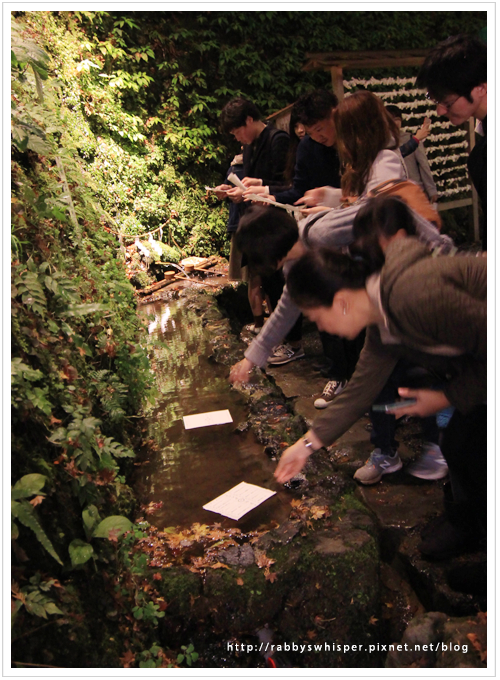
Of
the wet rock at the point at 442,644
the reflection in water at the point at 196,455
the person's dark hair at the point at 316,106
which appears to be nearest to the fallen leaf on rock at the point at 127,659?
the reflection in water at the point at 196,455

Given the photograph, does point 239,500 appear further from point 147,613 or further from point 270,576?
point 147,613

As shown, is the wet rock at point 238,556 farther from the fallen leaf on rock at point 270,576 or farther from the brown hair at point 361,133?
the brown hair at point 361,133

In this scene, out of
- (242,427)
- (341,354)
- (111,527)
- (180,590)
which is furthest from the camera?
(341,354)

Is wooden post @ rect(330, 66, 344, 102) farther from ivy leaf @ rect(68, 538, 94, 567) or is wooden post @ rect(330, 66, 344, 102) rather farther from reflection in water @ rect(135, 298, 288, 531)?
ivy leaf @ rect(68, 538, 94, 567)

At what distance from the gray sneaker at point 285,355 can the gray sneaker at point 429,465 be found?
1.98m

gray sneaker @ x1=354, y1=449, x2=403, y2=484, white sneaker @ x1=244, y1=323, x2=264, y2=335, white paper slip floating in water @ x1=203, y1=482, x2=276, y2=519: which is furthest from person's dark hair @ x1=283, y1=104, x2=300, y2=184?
white paper slip floating in water @ x1=203, y1=482, x2=276, y2=519

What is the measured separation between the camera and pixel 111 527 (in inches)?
75.8

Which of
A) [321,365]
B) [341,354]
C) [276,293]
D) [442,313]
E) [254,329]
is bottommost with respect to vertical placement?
[321,365]

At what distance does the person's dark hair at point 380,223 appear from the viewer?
2174mm

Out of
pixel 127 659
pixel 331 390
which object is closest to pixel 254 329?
pixel 331 390

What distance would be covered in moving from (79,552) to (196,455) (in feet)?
4.82

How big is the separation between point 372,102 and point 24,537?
8.77 feet

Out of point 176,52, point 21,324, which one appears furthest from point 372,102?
point 176,52

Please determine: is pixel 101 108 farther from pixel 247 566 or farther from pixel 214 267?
pixel 247 566
